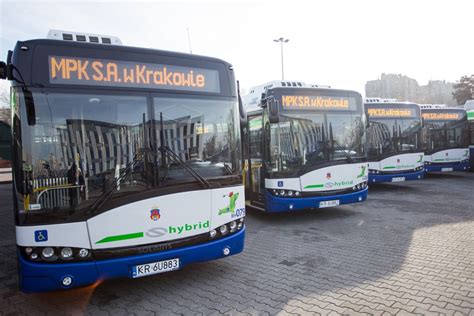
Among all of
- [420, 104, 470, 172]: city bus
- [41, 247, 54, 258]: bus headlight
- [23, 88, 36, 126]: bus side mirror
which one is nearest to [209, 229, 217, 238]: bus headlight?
[41, 247, 54, 258]: bus headlight

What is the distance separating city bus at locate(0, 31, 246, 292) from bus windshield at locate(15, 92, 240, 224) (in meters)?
0.01

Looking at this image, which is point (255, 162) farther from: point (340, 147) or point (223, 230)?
point (223, 230)

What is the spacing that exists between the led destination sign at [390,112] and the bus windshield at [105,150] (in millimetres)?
9488

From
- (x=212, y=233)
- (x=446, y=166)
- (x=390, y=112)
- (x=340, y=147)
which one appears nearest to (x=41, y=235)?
(x=212, y=233)

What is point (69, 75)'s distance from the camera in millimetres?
3914

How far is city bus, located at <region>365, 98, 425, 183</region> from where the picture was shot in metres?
12.5

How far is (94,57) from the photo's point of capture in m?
4.09

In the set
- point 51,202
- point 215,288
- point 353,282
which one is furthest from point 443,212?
point 51,202

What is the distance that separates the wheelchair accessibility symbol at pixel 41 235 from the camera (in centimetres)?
369

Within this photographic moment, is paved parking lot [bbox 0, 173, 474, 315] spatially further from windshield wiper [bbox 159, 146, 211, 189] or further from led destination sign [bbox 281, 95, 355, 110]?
led destination sign [bbox 281, 95, 355, 110]

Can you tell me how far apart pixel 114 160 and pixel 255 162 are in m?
4.84

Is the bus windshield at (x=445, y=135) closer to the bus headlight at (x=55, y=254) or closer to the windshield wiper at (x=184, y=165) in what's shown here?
the windshield wiper at (x=184, y=165)

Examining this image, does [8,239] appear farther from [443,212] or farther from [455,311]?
[443,212]

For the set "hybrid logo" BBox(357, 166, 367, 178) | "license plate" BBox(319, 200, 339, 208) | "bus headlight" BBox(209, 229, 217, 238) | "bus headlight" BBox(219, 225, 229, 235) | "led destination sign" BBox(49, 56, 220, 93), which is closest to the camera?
"led destination sign" BBox(49, 56, 220, 93)
